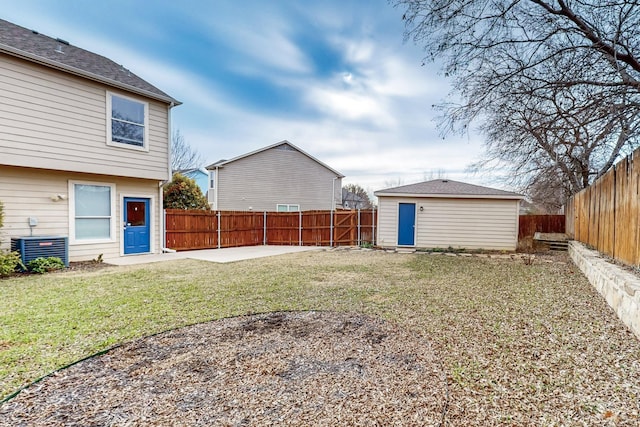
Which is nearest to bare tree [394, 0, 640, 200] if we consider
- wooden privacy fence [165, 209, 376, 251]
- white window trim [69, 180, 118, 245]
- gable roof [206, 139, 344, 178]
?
wooden privacy fence [165, 209, 376, 251]

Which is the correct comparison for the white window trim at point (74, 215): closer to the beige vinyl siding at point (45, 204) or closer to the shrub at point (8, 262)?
the beige vinyl siding at point (45, 204)

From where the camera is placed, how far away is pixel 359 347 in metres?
3.23

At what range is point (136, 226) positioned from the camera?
32.3ft

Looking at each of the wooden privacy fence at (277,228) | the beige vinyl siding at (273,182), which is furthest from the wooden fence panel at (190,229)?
the beige vinyl siding at (273,182)

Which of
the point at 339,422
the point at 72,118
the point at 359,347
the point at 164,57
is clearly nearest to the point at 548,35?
the point at 359,347

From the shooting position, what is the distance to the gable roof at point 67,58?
283 inches

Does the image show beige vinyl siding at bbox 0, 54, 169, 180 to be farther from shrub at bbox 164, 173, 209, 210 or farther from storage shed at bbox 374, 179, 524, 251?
storage shed at bbox 374, 179, 524, 251

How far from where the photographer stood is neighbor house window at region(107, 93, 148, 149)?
8.66 metres

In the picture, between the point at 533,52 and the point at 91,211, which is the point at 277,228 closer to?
the point at 91,211

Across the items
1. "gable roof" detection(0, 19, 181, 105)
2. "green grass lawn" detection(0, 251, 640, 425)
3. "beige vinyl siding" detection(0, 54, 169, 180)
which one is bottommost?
"green grass lawn" detection(0, 251, 640, 425)

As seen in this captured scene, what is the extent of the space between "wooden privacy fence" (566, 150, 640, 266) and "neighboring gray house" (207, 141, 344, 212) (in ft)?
50.3

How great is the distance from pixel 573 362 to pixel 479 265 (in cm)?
631

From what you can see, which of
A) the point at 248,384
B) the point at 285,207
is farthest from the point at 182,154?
the point at 248,384

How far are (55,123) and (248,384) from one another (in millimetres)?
8495
